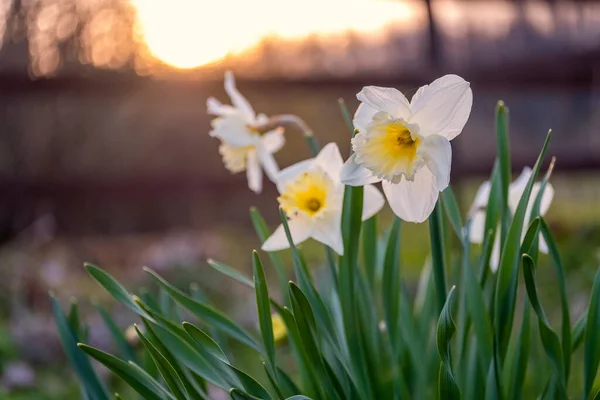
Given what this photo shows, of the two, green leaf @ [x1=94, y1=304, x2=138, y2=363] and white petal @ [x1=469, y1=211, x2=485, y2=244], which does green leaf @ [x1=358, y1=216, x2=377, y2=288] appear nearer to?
white petal @ [x1=469, y1=211, x2=485, y2=244]

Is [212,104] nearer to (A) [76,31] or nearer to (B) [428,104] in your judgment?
(B) [428,104]

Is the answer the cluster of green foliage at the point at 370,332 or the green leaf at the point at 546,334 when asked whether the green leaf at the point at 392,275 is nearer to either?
the cluster of green foliage at the point at 370,332

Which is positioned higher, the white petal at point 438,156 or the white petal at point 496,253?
the white petal at point 438,156

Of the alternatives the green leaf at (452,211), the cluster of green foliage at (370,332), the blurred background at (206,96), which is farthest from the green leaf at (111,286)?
the blurred background at (206,96)

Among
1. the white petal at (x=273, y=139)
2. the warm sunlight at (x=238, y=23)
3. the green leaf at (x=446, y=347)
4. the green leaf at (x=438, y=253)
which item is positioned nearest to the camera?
the green leaf at (x=446, y=347)

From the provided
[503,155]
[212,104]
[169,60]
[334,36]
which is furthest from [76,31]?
[503,155]
